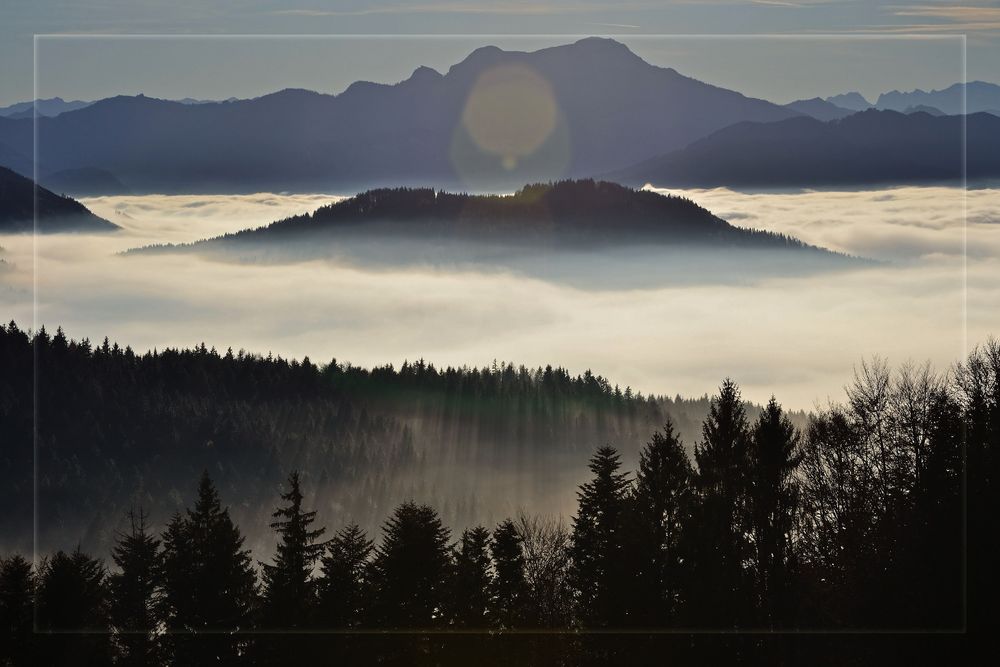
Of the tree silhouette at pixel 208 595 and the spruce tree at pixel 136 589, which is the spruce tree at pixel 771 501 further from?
the spruce tree at pixel 136 589

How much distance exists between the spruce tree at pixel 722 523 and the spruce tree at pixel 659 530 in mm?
619

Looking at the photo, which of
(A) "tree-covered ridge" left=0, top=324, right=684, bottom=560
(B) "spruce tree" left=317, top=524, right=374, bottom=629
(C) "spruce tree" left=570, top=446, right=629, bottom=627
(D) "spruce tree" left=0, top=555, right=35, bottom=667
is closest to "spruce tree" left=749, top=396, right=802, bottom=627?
(C) "spruce tree" left=570, top=446, right=629, bottom=627

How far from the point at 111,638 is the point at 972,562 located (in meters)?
33.0

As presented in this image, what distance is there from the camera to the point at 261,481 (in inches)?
6703

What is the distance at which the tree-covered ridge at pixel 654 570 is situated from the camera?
33438 millimetres

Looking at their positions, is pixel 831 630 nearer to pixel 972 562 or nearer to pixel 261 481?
pixel 972 562

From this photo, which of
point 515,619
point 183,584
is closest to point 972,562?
point 515,619

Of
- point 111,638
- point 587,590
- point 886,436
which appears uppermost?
point 886,436

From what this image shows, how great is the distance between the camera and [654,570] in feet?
117

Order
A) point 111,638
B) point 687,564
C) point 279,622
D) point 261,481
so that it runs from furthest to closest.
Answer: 1. point 261,481
2. point 111,638
3. point 279,622
4. point 687,564

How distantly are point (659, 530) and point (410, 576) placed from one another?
1018cm

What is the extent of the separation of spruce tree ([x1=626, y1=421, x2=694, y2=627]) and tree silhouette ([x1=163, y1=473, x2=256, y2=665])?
1525 centimetres

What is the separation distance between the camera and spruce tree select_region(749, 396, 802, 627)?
3631 centimetres

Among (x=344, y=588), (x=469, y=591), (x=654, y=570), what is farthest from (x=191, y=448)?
(x=654, y=570)
